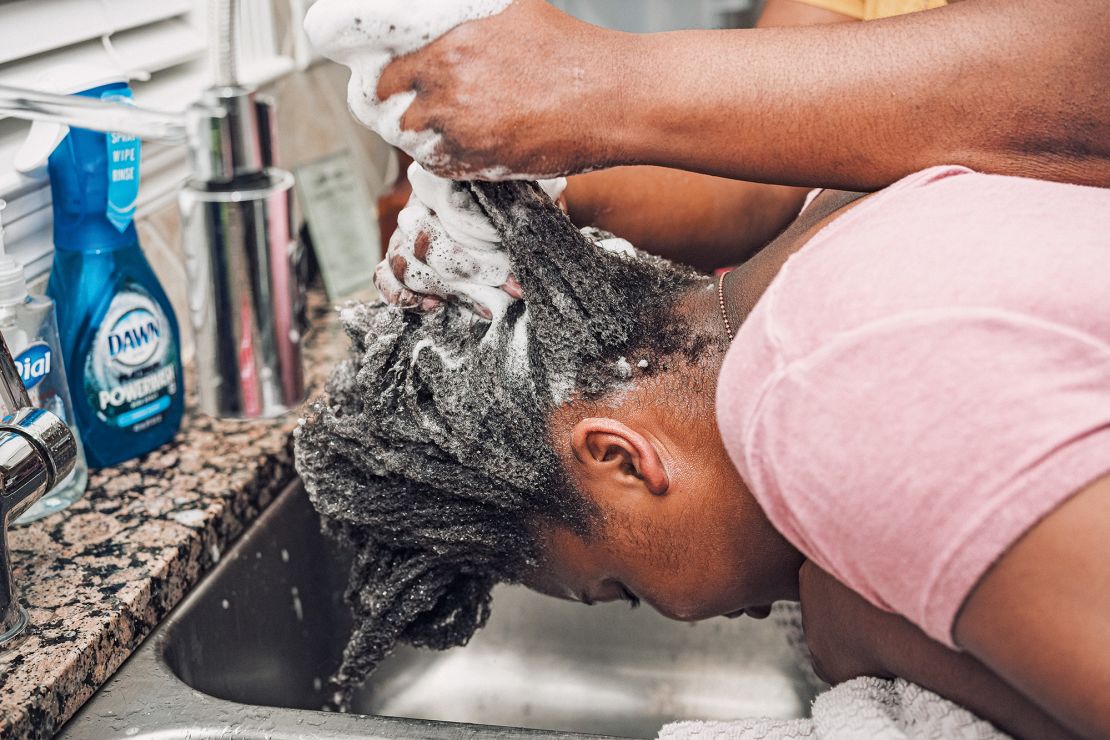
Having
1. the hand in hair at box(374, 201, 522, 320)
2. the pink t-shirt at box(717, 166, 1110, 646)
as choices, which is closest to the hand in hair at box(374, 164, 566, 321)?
the hand in hair at box(374, 201, 522, 320)

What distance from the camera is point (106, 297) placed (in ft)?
2.91

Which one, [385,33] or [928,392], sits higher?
[385,33]

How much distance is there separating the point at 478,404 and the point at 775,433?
269 millimetres

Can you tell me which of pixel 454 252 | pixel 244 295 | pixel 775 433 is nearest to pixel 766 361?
pixel 775 433

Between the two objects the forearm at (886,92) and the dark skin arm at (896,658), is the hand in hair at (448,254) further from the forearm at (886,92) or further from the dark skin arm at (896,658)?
the dark skin arm at (896,658)

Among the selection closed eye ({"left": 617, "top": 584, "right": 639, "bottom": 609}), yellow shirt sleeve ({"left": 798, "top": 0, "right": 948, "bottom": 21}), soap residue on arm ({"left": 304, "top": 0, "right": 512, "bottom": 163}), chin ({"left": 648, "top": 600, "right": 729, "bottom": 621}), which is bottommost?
closed eye ({"left": 617, "top": 584, "right": 639, "bottom": 609})

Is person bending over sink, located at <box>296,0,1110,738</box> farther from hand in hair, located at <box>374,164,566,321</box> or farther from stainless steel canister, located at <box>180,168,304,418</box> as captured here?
stainless steel canister, located at <box>180,168,304,418</box>

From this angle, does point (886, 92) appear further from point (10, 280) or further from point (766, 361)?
point (10, 280)

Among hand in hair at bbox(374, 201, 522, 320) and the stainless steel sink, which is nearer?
hand in hair at bbox(374, 201, 522, 320)

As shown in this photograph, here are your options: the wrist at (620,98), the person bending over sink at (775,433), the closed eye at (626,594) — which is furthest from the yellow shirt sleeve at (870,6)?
the closed eye at (626,594)

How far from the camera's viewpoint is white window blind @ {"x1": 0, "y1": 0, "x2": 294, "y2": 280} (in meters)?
0.88

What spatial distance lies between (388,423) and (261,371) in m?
0.21

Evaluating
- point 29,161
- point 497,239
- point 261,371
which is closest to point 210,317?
point 261,371

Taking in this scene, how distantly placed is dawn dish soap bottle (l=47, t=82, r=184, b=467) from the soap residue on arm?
14.5 inches
